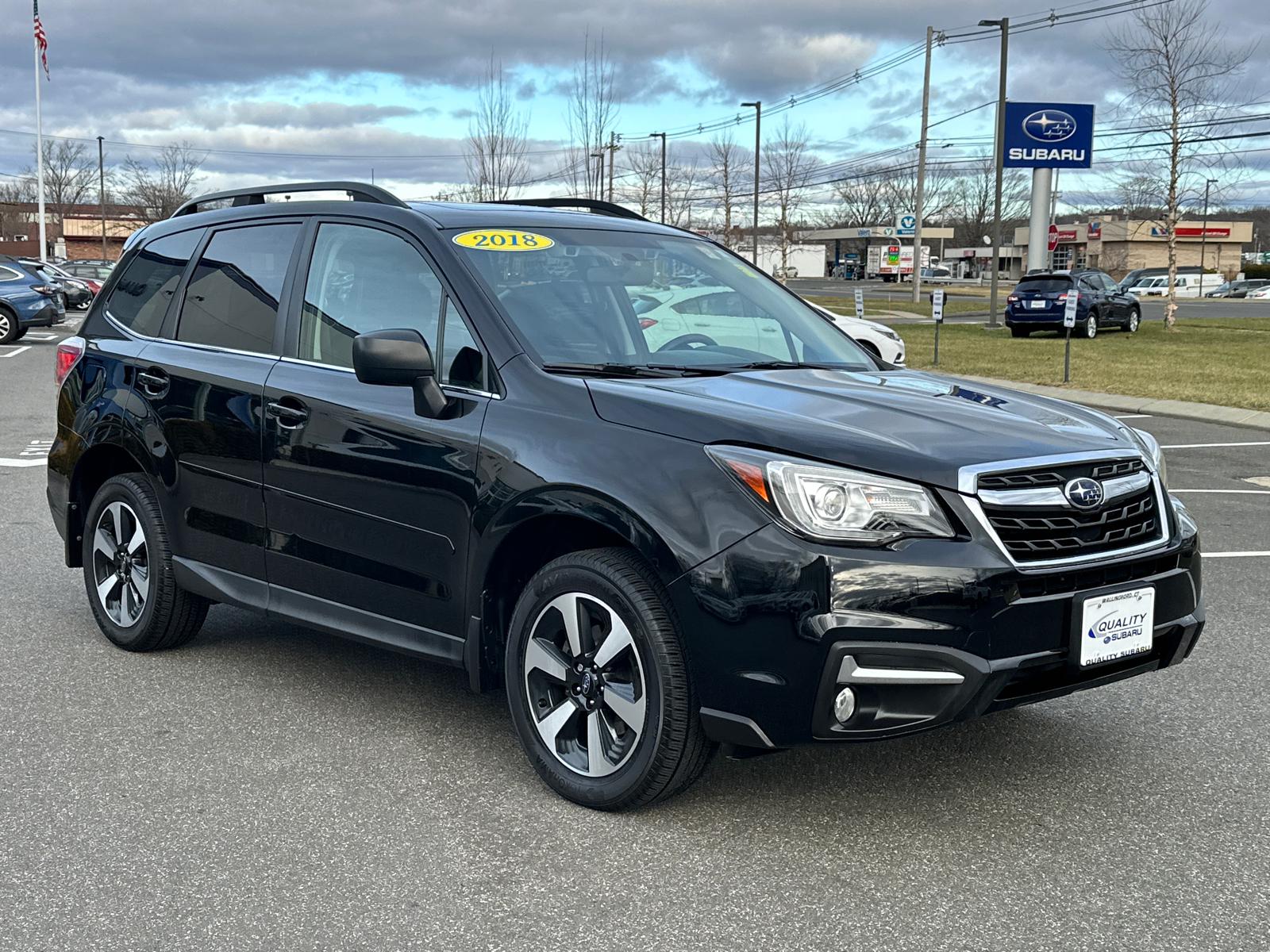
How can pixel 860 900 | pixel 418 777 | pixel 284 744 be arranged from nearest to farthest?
pixel 860 900
pixel 418 777
pixel 284 744

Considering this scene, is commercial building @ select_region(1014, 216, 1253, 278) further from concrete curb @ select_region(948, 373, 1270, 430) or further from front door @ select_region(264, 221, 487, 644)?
front door @ select_region(264, 221, 487, 644)

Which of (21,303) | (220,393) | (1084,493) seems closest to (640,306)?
(220,393)

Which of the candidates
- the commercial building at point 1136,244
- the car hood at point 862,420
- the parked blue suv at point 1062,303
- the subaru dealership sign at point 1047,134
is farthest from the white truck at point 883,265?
the car hood at point 862,420

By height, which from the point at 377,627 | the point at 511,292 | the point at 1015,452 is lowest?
the point at 377,627

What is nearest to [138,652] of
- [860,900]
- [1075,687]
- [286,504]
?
[286,504]

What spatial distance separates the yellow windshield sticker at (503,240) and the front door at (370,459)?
6.7 inches

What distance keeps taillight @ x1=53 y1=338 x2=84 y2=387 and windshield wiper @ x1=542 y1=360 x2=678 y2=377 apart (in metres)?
2.84

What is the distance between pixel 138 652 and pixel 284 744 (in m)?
1.49

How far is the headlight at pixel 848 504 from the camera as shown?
11.0ft

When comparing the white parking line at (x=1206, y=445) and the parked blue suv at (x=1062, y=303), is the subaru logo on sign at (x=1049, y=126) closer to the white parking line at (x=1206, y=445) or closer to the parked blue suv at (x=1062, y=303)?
the parked blue suv at (x=1062, y=303)

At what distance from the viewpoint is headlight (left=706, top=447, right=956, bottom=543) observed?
336cm

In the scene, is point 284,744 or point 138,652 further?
point 138,652

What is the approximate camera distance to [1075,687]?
3.56 m

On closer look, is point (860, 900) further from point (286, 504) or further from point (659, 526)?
point (286, 504)
